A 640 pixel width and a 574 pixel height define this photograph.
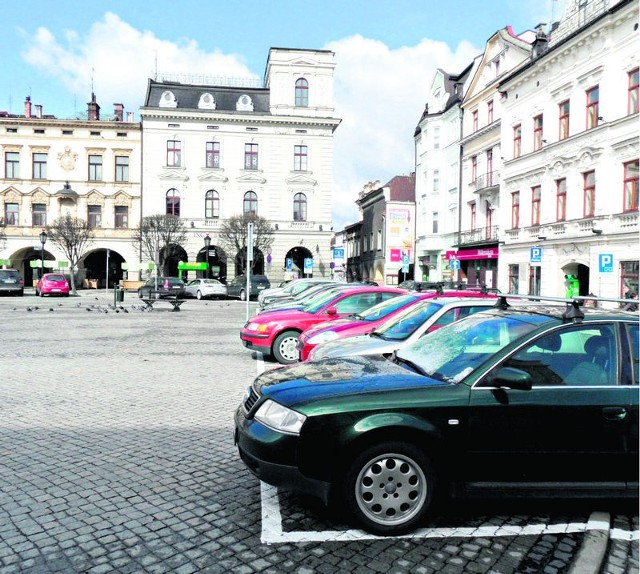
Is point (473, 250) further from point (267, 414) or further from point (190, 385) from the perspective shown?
point (267, 414)

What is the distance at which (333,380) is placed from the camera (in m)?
4.43

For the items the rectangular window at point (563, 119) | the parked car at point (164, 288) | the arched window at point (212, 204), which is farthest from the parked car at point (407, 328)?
the arched window at point (212, 204)

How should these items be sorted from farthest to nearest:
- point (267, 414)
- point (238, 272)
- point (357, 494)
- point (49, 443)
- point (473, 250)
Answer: point (238, 272) < point (473, 250) < point (49, 443) < point (267, 414) < point (357, 494)

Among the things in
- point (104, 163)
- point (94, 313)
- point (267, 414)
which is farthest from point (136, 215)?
point (267, 414)

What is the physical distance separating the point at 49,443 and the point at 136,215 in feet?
170

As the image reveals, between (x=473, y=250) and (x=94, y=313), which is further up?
(x=473, y=250)

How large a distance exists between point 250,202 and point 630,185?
36.0 metres

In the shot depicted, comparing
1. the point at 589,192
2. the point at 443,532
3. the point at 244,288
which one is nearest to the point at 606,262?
the point at 589,192

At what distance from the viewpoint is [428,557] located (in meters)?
3.73

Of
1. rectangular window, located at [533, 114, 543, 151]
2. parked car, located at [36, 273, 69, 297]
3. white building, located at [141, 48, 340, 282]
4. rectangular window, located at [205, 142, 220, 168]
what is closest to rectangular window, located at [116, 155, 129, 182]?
white building, located at [141, 48, 340, 282]

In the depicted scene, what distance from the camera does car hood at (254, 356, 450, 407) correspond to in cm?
416

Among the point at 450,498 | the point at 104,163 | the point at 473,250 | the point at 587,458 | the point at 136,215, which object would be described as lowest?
the point at 450,498

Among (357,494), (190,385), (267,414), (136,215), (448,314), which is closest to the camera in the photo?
(357,494)

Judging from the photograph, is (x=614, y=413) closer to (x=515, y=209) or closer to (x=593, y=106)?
(x=593, y=106)
